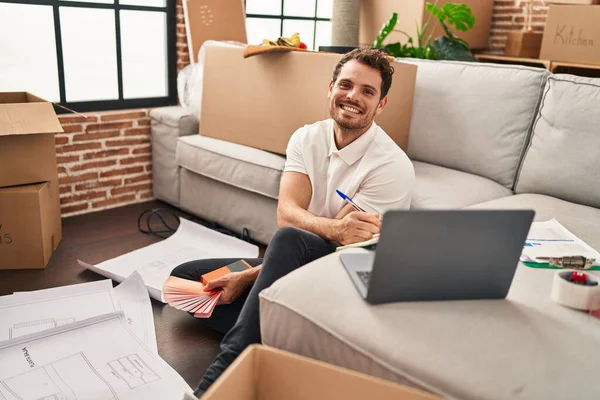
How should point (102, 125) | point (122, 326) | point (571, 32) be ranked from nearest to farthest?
point (122, 326) → point (102, 125) → point (571, 32)

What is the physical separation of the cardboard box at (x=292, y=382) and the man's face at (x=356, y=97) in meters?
0.95

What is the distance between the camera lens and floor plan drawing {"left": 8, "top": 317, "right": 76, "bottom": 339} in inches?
60.4

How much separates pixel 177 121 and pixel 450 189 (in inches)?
59.0

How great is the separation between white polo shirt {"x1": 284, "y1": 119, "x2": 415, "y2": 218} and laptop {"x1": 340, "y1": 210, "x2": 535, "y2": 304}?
0.63m

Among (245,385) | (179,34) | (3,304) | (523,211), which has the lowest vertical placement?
(3,304)

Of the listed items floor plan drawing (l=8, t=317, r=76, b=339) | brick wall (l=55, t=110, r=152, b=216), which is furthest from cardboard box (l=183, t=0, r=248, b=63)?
floor plan drawing (l=8, t=317, r=76, b=339)

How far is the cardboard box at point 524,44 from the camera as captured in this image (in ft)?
12.7

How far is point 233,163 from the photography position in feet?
7.88

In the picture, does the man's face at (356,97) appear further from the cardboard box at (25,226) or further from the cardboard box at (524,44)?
the cardboard box at (524,44)

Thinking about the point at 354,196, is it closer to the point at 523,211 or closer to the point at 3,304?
the point at 523,211

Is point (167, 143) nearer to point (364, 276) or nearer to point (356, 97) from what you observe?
point (356, 97)

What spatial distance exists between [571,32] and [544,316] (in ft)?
10.1

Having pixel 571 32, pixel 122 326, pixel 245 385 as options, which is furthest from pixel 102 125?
pixel 571 32

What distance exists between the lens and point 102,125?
278 centimetres
